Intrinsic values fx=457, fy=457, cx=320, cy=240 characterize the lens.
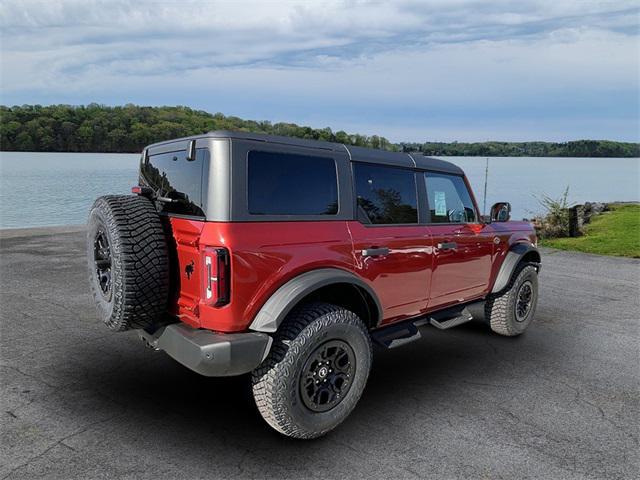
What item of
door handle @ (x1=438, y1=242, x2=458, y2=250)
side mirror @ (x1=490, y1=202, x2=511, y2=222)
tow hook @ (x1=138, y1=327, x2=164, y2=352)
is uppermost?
side mirror @ (x1=490, y1=202, x2=511, y2=222)

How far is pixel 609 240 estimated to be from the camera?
13.4 m

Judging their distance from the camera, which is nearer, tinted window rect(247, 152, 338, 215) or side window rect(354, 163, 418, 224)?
tinted window rect(247, 152, 338, 215)

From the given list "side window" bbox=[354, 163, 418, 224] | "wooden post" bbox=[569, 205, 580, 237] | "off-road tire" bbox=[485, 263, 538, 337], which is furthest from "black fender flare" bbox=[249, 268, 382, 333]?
"wooden post" bbox=[569, 205, 580, 237]

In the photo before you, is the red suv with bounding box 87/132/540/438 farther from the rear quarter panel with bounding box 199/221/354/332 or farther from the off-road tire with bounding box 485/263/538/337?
the off-road tire with bounding box 485/263/538/337

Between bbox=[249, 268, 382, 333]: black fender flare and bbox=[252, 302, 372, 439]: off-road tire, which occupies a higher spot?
bbox=[249, 268, 382, 333]: black fender flare

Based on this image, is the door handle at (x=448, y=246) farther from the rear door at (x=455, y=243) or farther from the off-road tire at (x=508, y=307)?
the off-road tire at (x=508, y=307)

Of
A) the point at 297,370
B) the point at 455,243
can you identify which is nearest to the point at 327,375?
the point at 297,370

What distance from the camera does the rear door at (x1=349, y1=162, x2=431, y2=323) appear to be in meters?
Answer: 3.52

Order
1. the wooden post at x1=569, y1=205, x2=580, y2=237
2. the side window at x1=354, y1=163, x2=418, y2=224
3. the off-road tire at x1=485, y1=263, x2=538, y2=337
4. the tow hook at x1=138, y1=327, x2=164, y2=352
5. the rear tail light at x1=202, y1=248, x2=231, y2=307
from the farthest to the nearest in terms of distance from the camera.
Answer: the wooden post at x1=569, y1=205, x2=580, y2=237 → the off-road tire at x1=485, y1=263, x2=538, y2=337 → the side window at x1=354, y1=163, x2=418, y2=224 → the tow hook at x1=138, y1=327, x2=164, y2=352 → the rear tail light at x1=202, y1=248, x2=231, y2=307

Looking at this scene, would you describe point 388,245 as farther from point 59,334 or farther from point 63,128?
point 63,128

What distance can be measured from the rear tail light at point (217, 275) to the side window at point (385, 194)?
4.10 feet

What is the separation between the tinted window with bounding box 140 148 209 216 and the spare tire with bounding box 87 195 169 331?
0.18 m

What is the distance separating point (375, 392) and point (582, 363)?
90.5 inches

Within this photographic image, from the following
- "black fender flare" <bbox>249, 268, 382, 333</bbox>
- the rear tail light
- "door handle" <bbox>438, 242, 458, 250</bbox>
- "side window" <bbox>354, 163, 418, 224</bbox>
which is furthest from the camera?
"door handle" <bbox>438, 242, 458, 250</bbox>
